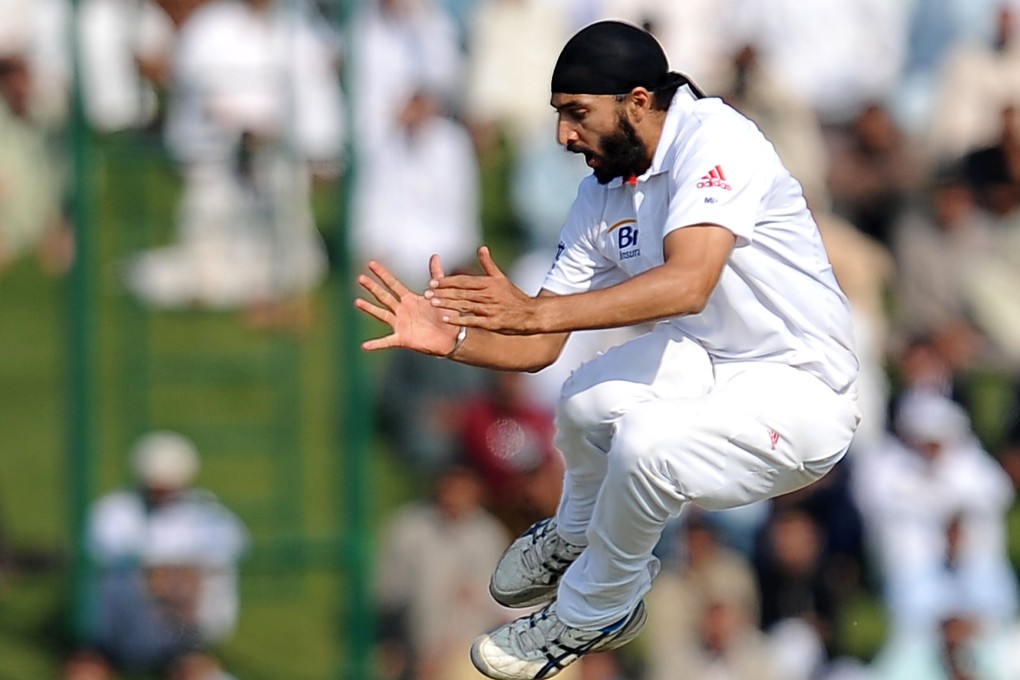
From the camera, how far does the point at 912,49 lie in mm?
13984

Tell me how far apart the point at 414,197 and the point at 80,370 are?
8.44ft

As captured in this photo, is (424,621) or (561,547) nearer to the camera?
(561,547)

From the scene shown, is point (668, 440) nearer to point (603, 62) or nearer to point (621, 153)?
point (621, 153)

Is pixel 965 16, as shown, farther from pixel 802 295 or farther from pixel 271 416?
pixel 802 295

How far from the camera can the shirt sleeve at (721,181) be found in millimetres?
6246

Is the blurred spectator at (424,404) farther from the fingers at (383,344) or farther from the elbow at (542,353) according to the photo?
the fingers at (383,344)

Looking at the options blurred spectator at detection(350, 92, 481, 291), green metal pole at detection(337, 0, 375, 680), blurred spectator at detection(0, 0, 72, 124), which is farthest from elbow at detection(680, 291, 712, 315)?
blurred spectator at detection(0, 0, 72, 124)

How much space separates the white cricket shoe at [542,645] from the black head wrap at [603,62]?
180cm

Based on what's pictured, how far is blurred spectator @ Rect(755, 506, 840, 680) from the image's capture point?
39.1 ft

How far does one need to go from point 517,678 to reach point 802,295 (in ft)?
5.34

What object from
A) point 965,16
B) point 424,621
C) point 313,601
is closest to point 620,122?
point 424,621

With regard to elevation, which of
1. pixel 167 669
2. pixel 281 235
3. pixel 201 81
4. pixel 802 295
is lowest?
pixel 167 669

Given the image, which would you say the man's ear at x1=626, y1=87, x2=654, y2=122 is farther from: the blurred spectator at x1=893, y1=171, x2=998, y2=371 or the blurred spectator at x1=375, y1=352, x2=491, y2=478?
the blurred spectator at x1=893, y1=171, x2=998, y2=371

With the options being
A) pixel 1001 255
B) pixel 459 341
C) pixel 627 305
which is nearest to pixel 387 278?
pixel 459 341
